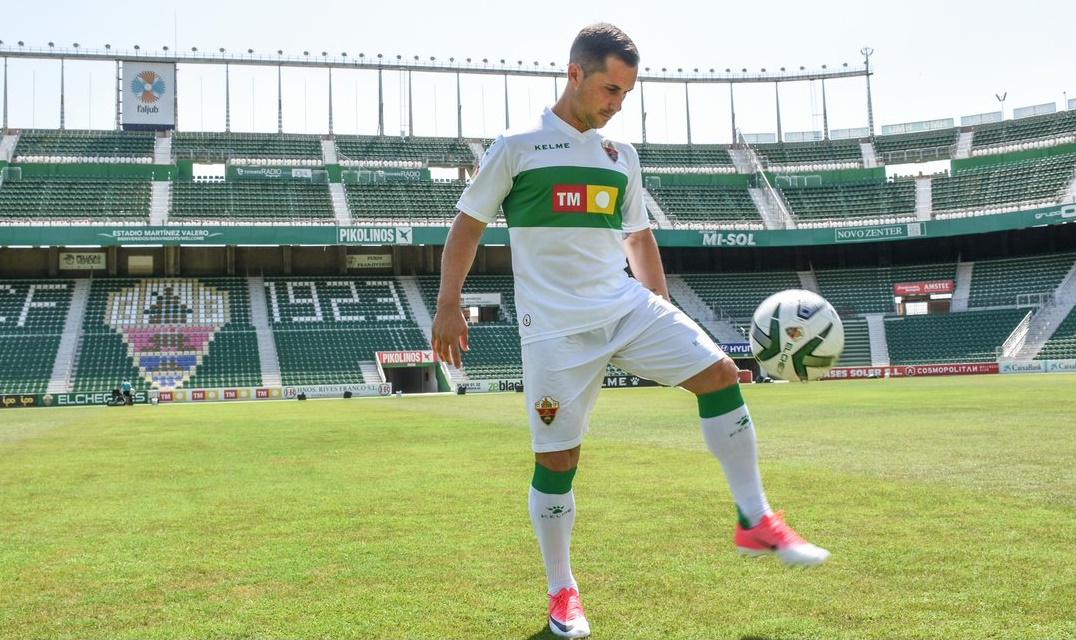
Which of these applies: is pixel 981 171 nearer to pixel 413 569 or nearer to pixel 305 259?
pixel 305 259

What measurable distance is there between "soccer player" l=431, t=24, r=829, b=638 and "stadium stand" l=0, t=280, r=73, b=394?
1678 inches

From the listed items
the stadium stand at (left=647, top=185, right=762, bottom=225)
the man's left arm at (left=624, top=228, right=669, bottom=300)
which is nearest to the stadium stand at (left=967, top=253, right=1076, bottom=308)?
the stadium stand at (left=647, top=185, right=762, bottom=225)

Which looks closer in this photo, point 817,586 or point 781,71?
point 817,586

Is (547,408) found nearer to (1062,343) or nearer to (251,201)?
(1062,343)

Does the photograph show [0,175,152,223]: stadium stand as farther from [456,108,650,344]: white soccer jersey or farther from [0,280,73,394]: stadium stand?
[456,108,650,344]: white soccer jersey

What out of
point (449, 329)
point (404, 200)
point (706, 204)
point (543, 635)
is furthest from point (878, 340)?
point (543, 635)

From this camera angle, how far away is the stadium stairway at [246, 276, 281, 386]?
45.3 m

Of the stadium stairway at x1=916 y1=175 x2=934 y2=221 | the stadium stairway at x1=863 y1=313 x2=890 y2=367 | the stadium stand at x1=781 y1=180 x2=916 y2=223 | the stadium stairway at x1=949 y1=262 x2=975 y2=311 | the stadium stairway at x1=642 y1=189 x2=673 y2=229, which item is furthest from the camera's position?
the stadium stand at x1=781 y1=180 x2=916 y2=223

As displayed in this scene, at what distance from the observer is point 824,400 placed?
83.8ft

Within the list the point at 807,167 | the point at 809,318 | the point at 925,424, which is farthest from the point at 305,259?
the point at 809,318

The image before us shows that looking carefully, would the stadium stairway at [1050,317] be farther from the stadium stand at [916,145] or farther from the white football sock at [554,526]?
the white football sock at [554,526]

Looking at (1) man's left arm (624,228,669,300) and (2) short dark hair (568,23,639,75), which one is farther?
(1) man's left arm (624,228,669,300)

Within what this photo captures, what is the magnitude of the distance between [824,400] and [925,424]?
35.1ft

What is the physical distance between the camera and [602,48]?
4.55 m
